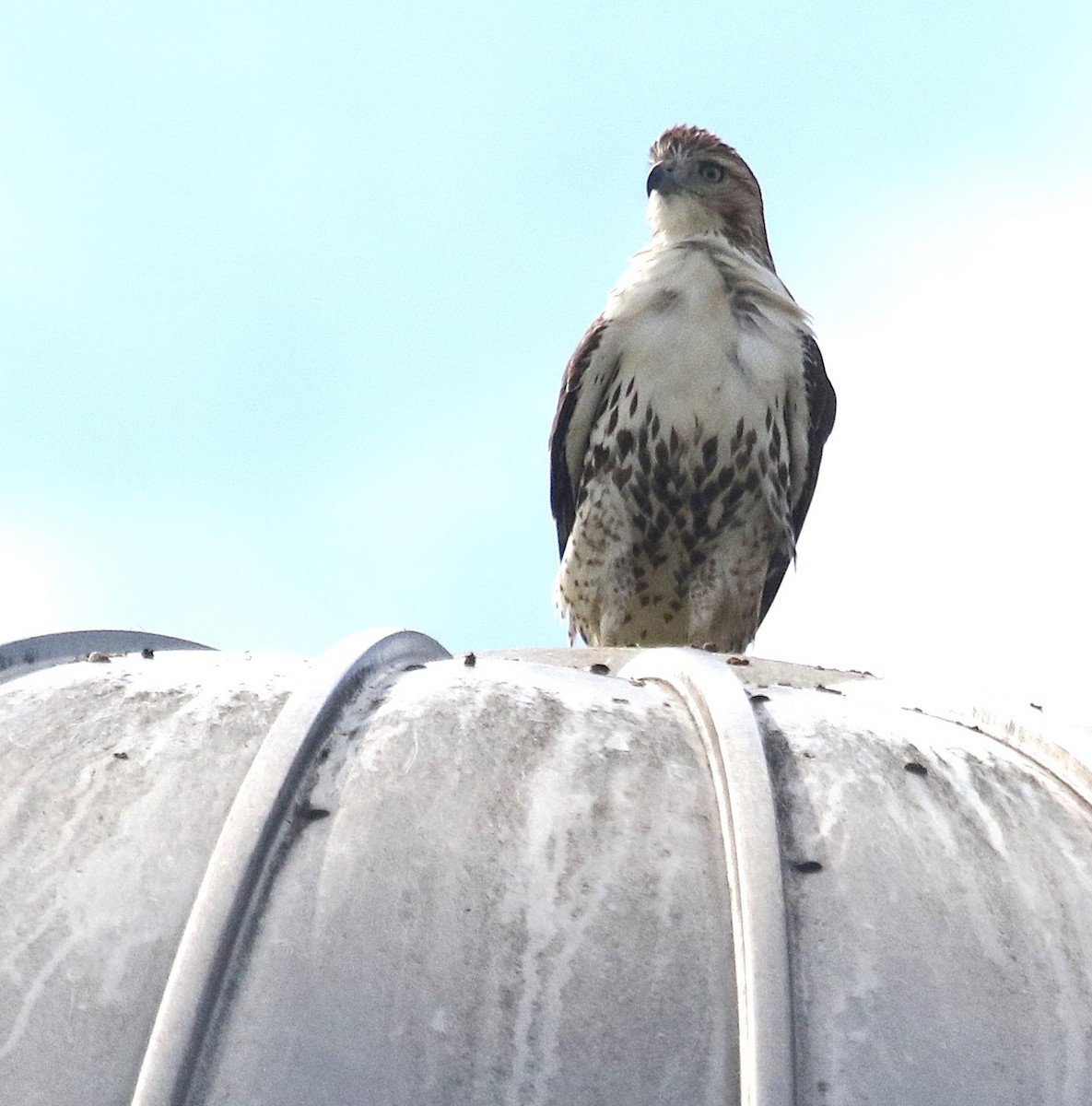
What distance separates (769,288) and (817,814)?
502 centimetres

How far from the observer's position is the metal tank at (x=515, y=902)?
86.0 inches

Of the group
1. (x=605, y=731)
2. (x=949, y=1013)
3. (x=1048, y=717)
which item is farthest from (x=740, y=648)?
(x=949, y=1013)

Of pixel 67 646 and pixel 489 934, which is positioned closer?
pixel 489 934

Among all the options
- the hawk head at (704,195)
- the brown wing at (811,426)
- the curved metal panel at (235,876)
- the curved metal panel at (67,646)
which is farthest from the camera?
the hawk head at (704,195)

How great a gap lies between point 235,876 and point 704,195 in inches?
237

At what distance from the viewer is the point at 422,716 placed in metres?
2.77

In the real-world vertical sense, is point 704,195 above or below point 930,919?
above

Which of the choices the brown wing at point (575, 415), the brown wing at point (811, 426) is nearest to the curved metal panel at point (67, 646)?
the brown wing at point (575, 415)

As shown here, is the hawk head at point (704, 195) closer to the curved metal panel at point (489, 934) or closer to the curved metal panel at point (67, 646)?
the curved metal panel at point (67, 646)

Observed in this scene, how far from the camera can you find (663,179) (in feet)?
25.9

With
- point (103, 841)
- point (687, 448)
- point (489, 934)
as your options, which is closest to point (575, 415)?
point (687, 448)

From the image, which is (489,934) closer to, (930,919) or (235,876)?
(235,876)

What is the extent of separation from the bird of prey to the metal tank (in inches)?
159

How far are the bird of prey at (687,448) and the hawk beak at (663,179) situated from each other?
395 millimetres
